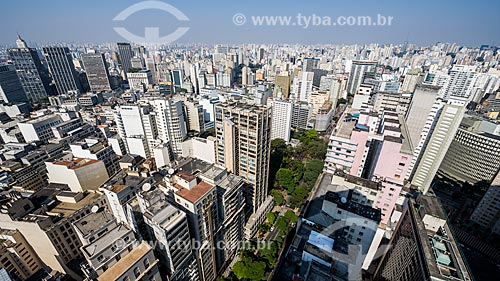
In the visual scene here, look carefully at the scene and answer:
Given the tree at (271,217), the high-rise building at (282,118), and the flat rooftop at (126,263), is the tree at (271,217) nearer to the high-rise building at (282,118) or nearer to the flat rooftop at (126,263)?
the flat rooftop at (126,263)

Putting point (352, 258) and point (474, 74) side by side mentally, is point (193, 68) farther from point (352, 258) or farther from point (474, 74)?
point (474, 74)

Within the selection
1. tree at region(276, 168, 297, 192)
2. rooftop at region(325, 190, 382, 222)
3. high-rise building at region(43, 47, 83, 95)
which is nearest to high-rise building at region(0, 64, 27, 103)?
high-rise building at region(43, 47, 83, 95)

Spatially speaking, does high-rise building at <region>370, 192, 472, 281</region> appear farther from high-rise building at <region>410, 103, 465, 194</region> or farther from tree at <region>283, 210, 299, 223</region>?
high-rise building at <region>410, 103, 465, 194</region>

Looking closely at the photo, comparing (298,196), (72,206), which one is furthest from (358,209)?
(72,206)

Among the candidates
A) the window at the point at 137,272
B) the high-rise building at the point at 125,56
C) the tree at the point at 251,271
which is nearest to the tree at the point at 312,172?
the tree at the point at 251,271

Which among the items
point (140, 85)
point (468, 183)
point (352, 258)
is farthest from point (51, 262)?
point (140, 85)

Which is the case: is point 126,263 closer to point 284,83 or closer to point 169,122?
point 169,122
